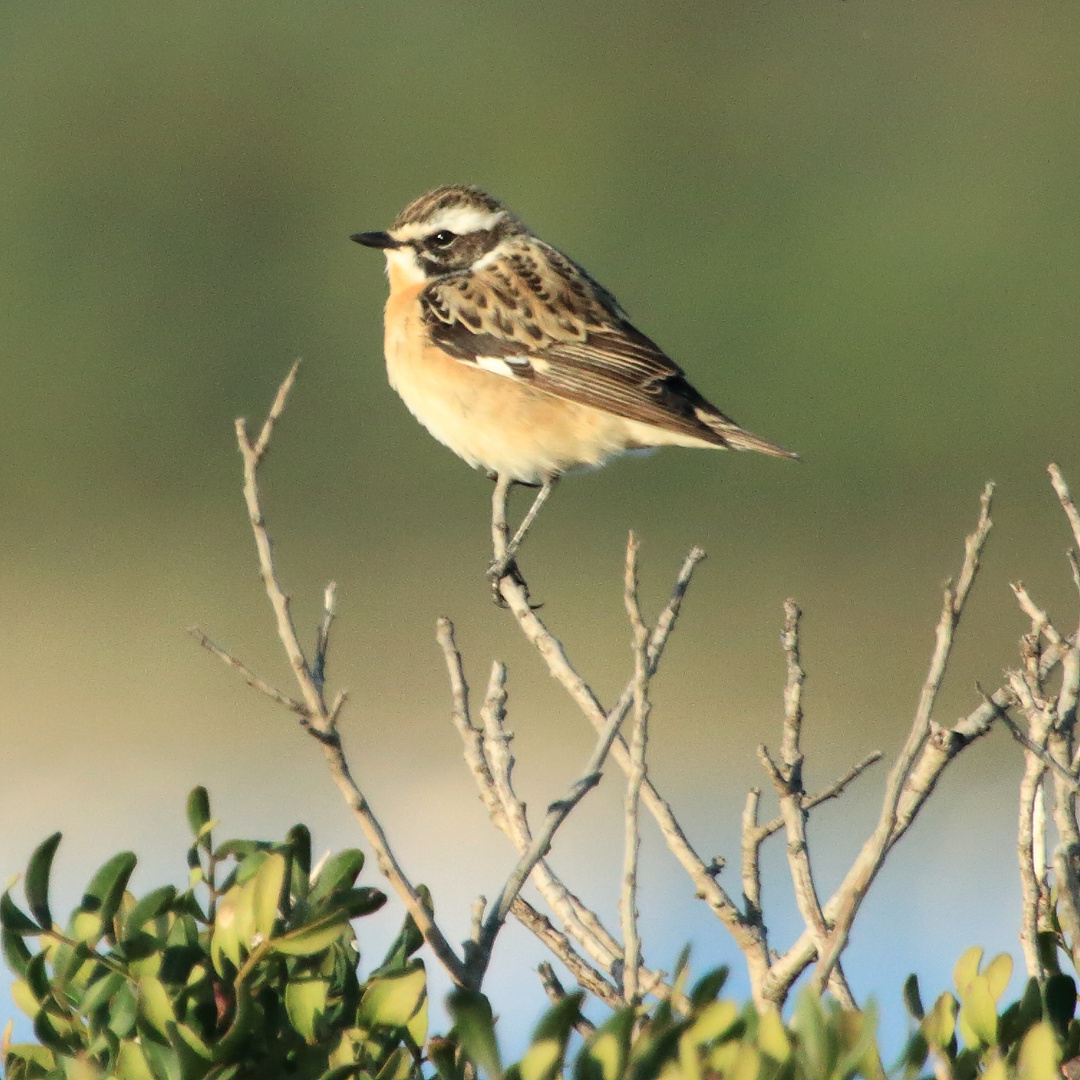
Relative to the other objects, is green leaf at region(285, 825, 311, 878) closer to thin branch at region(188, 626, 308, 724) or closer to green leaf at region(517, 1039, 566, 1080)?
thin branch at region(188, 626, 308, 724)

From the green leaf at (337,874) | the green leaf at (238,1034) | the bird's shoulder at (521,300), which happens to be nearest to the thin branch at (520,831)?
the green leaf at (337,874)

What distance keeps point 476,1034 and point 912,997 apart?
0.70 m

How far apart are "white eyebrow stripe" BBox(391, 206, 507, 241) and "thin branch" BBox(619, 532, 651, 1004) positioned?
15.0ft

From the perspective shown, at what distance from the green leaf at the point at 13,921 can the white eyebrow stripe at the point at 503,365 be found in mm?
4558

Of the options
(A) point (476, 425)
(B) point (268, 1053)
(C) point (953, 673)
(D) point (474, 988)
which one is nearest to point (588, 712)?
(D) point (474, 988)

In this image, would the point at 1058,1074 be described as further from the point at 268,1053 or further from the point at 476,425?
the point at 476,425

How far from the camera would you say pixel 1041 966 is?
7.30 feet

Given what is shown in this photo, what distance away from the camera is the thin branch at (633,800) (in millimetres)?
2288

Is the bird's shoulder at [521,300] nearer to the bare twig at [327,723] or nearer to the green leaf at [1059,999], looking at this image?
the bare twig at [327,723]

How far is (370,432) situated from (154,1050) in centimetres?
1270

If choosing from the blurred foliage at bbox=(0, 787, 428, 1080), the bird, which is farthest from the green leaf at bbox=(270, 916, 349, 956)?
the bird

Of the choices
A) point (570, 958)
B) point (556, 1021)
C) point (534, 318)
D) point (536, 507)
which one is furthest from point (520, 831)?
point (534, 318)

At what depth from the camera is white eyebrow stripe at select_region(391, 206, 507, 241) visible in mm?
6973

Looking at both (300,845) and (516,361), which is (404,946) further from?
(516,361)
